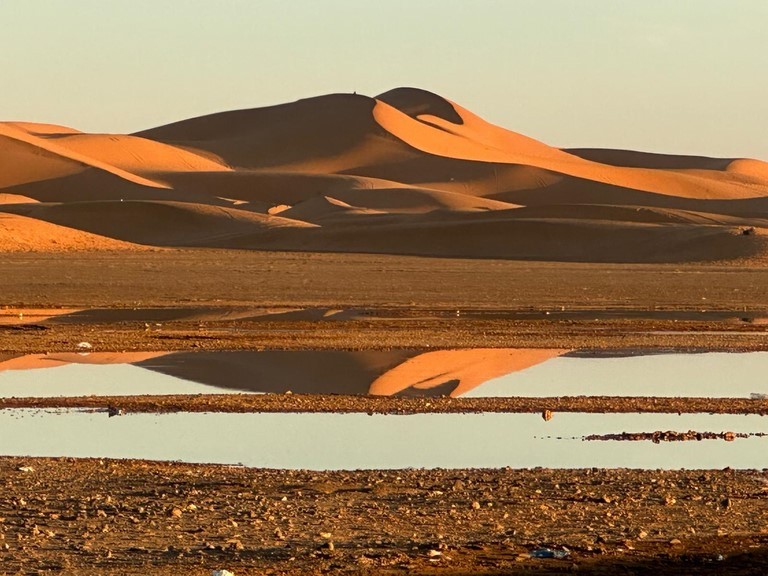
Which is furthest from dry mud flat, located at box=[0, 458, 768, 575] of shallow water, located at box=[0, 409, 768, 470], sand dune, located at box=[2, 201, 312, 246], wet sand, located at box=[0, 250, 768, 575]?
sand dune, located at box=[2, 201, 312, 246]

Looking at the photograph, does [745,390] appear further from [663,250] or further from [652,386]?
[663,250]

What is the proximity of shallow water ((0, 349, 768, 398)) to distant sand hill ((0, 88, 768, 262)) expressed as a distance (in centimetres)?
3919

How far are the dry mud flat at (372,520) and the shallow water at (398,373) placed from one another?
238 inches

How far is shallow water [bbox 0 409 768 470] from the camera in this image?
12.6 m

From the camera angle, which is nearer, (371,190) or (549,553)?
(549,553)

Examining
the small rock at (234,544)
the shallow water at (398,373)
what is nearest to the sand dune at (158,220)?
the shallow water at (398,373)

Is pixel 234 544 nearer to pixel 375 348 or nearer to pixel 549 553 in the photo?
pixel 549 553

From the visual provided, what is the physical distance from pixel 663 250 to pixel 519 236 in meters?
9.08

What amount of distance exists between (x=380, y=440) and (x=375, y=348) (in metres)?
9.48

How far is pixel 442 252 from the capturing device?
7094 centimetres

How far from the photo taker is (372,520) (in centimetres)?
965

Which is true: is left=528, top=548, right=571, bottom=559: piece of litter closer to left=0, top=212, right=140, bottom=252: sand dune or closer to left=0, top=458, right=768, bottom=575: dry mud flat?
left=0, top=458, right=768, bottom=575: dry mud flat

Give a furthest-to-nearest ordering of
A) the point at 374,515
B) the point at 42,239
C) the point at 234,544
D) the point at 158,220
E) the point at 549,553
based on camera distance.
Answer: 1. the point at 158,220
2. the point at 42,239
3. the point at 374,515
4. the point at 234,544
5. the point at 549,553

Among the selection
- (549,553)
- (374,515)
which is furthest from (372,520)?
(549,553)
